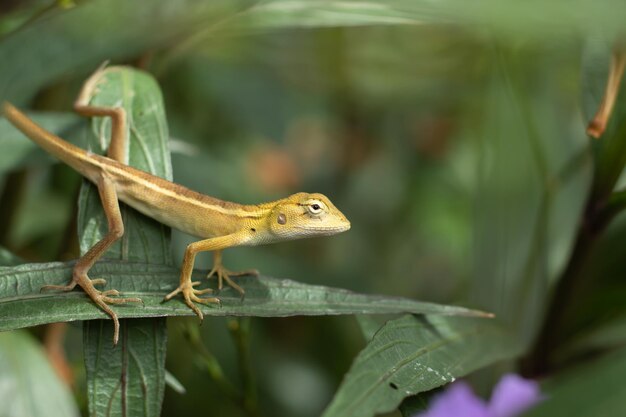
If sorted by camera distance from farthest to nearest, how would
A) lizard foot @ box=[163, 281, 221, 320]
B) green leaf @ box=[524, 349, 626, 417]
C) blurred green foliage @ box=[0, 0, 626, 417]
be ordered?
blurred green foliage @ box=[0, 0, 626, 417] → lizard foot @ box=[163, 281, 221, 320] → green leaf @ box=[524, 349, 626, 417]

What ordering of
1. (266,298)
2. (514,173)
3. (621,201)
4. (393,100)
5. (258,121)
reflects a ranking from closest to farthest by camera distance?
(266,298), (621,201), (514,173), (258,121), (393,100)

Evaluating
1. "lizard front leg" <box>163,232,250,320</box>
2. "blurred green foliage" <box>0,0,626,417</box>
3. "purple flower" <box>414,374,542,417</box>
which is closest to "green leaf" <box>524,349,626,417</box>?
"blurred green foliage" <box>0,0,626,417</box>

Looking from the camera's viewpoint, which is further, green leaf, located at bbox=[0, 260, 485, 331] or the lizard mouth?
the lizard mouth

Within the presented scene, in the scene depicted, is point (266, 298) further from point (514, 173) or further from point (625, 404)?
point (514, 173)

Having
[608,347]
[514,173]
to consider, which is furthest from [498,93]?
[608,347]

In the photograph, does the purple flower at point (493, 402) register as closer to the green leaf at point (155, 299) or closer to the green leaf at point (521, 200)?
the green leaf at point (155, 299)

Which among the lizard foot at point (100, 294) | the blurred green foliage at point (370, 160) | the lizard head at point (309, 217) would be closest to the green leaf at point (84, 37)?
the blurred green foliage at point (370, 160)

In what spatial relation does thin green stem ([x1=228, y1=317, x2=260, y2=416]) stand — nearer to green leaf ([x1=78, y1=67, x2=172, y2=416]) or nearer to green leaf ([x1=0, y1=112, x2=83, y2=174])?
green leaf ([x1=78, y1=67, x2=172, y2=416])
